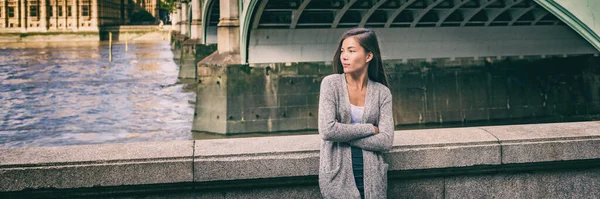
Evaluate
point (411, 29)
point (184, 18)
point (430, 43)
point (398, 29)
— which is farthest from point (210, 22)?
point (430, 43)

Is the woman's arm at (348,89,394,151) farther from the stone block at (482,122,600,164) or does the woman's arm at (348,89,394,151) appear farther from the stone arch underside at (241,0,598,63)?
the stone arch underside at (241,0,598,63)

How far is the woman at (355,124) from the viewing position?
9.78 ft

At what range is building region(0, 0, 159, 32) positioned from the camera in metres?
76.6

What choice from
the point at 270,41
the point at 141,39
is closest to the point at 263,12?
the point at 270,41

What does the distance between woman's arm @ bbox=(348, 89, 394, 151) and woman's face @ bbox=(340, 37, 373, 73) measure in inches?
7.2

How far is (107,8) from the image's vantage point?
268 ft

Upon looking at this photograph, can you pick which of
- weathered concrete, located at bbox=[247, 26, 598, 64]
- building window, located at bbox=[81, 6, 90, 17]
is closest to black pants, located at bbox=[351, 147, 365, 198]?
weathered concrete, located at bbox=[247, 26, 598, 64]

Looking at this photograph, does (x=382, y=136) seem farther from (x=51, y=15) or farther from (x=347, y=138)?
(x=51, y=15)

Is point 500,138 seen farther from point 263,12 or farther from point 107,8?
point 107,8

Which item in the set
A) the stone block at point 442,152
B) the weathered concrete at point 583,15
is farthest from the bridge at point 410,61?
the stone block at point 442,152

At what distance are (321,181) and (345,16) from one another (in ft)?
52.0

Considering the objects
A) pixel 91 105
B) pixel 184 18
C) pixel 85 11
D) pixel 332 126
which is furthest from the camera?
pixel 85 11

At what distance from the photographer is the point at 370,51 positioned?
3137mm

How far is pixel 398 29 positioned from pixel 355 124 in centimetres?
1603
